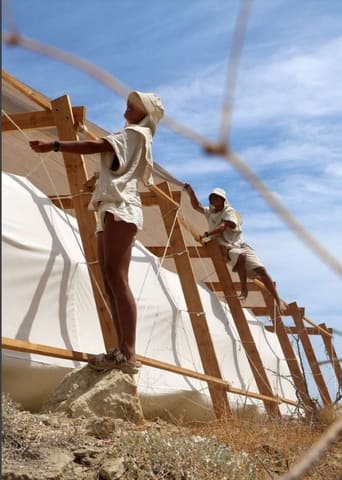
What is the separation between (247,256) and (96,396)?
13.4ft

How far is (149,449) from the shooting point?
3232 mm

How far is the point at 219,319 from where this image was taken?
7.64 m

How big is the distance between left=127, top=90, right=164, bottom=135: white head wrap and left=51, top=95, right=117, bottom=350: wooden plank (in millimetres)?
739

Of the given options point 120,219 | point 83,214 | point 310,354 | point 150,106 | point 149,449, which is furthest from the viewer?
point 310,354

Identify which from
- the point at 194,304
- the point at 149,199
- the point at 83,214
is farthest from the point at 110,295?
the point at 149,199

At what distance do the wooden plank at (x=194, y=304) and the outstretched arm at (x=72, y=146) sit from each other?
2727mm

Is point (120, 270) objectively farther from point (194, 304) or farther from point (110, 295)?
point (194, 304)

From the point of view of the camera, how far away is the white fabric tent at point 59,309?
4062 mm

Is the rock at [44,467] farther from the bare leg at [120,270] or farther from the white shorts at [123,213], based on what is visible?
the white shorts at [123,213]

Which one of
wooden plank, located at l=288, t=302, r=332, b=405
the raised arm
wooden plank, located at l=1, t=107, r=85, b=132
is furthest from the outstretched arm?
wooden plank, located at l=288, t=302, r=332, b=405

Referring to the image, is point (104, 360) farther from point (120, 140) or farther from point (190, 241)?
point (190, 241)

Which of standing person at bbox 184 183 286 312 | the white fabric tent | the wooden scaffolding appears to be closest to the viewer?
the white fabric tent

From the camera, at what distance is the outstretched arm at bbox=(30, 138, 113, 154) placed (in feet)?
9.90

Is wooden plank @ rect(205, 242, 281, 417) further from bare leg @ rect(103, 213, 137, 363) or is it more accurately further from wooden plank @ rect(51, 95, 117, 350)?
bare leg @ rect(103, 213, 137, 363)
